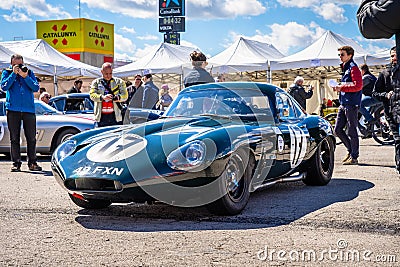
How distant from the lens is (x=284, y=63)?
2108 centimetres

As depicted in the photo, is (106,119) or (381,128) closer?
(106,119)

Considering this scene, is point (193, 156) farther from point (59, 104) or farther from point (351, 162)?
point (59, 104)

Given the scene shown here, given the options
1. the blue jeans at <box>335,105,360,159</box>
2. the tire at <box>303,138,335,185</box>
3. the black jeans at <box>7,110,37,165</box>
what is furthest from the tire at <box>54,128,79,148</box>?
the tire at <box>303,138,335,185</box>

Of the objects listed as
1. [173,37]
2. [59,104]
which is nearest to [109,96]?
[59,104]

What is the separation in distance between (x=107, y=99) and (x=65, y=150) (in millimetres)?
3265

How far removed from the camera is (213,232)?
483 cm

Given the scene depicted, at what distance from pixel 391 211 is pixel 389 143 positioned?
8.59 metres

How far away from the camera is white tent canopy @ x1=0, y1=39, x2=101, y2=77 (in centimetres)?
2064

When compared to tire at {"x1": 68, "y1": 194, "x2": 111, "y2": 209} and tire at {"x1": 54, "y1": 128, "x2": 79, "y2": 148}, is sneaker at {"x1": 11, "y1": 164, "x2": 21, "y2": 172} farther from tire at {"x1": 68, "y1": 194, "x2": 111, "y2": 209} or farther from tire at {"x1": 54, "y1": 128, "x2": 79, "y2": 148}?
tire at {"x1": 68, "y1": 194, "x2": 111, "y2": 209}

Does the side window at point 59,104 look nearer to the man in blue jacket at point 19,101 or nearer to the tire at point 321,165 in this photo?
the man in blue jacket at point 19,101

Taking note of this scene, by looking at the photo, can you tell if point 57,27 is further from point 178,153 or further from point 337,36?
point 178,153

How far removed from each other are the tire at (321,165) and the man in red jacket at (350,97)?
81.5 inches

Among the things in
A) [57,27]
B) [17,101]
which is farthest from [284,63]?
[57,27]

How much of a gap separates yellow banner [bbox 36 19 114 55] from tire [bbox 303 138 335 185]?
106 ft
